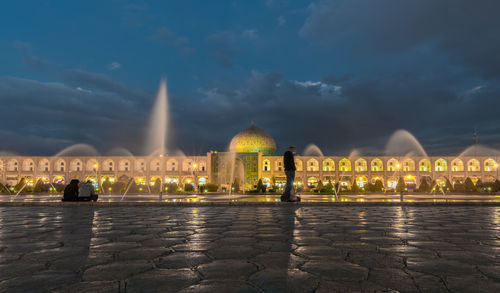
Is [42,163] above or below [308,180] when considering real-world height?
above

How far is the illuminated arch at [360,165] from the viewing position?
176 feet

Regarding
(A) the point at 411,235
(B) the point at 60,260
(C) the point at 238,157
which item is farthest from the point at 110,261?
(C) the point at 238,157

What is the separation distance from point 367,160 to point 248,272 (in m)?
53.5

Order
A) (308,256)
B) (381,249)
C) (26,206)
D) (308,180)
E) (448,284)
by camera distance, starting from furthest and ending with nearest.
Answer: (308,180) < (26,206) < (381,249) < (308,256) < (448,284)

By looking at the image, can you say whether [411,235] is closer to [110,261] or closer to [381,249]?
[381,249]

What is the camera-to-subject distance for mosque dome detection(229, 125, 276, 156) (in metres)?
51.5

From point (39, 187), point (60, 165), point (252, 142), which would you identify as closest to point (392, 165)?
point (252, 142)

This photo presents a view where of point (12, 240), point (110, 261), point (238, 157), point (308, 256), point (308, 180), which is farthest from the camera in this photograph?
point (308, 180)

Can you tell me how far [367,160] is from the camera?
5325 centimetres

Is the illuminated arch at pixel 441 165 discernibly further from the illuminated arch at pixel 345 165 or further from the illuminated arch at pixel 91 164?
the illuminated arch at pixel 91 164

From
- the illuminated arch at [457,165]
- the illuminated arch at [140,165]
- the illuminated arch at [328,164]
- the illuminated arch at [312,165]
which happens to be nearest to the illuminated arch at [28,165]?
the illuminated arch at [140,165]

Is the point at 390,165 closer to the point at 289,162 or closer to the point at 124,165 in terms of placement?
the point at 124,165

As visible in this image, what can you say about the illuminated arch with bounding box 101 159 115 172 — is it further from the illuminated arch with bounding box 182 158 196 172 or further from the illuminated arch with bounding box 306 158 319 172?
the illuminated arch with bounding box 306 158 319 172

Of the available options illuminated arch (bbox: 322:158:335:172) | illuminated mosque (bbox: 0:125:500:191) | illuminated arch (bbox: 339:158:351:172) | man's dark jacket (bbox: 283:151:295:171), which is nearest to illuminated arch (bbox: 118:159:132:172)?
illuminated mosque (bbox: 0:125:500:191)
